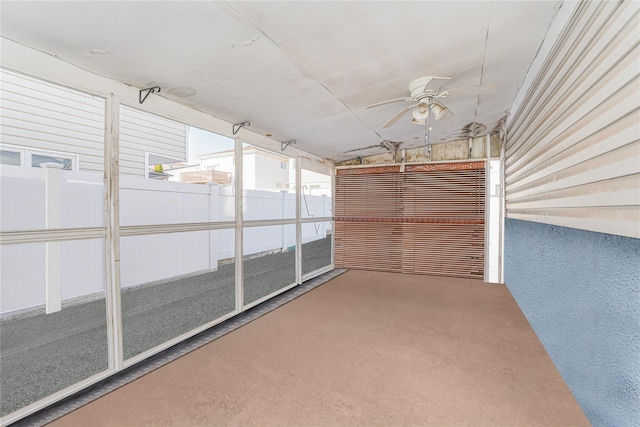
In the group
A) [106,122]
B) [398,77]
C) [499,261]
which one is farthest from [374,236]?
[106,122]

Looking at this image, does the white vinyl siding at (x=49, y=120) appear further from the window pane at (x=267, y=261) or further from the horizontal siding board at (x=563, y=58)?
the horizontal siding board at (x=563, y=58)

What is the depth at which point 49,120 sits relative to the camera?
13.0ft

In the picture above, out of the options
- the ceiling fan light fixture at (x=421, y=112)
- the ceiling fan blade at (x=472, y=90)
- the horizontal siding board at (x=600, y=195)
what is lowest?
the horizontal siding board at (x=600, y=195)

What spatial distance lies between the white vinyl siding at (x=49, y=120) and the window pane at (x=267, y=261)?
3.15 m

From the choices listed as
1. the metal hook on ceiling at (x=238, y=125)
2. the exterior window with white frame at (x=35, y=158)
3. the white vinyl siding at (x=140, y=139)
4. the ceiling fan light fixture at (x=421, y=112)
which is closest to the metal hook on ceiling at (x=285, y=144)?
the metal hook on ceiling at (x=238, y=125)

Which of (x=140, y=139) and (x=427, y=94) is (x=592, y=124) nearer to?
(x=427, y=94)

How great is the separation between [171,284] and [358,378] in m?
3.98

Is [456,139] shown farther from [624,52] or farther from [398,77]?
[624,52]

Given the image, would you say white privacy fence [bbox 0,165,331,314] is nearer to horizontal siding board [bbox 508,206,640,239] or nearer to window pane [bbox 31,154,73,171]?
window pane [bbox 31,154,73,171]

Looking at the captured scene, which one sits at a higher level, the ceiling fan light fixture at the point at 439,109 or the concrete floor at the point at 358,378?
the ceiling fan light fixture at the point at 439,109

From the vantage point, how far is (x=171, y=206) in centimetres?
501

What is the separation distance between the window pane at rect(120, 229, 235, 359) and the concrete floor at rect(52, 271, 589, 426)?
0.74 m

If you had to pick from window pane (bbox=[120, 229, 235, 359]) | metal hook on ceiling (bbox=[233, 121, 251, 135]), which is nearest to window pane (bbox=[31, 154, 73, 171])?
window pane (bbox=[120, 229, 235, 359])

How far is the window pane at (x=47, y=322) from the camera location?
86.9 inches
